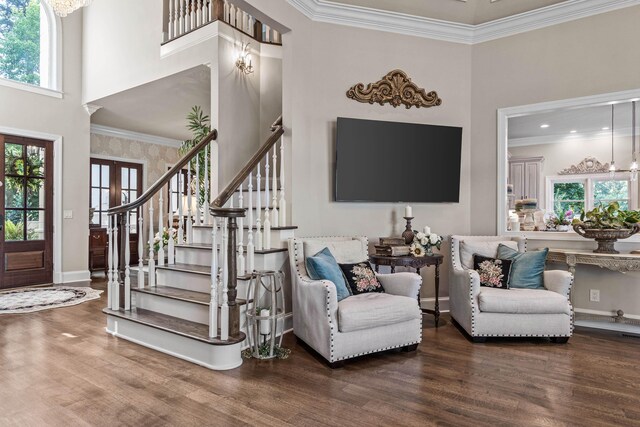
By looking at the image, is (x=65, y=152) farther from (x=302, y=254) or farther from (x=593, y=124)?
(x=593, y=124)

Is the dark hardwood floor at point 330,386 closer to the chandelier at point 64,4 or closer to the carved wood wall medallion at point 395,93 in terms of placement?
the carved wood wall medallion at point 395,93

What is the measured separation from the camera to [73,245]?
6.33 metres

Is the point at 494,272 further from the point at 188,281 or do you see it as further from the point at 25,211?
the point at 25,211

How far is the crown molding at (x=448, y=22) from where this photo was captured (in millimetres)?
3908

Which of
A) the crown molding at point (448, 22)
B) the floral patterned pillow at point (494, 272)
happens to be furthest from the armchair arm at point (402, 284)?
the crown molding at point (448, 22)

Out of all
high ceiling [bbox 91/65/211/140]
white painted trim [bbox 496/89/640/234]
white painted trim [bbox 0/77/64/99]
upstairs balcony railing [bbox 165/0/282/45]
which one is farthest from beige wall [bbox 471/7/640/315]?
white painted trim [bbox 0/77/64/99]

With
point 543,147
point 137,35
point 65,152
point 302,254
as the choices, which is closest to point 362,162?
point 302,254

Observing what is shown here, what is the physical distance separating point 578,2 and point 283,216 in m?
3.59

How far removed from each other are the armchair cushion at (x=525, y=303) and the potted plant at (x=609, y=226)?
81 cm

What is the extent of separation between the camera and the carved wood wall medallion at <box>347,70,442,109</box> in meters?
4.21

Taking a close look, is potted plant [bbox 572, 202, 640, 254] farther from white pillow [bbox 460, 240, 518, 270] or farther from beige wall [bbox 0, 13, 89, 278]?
beige wall [bbox 0, 13, 89, 278]

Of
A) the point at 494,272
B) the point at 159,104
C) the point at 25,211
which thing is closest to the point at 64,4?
the point at 159,104

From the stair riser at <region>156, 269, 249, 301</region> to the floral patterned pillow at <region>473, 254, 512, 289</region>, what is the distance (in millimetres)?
2149

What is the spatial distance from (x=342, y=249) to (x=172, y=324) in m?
1.55
